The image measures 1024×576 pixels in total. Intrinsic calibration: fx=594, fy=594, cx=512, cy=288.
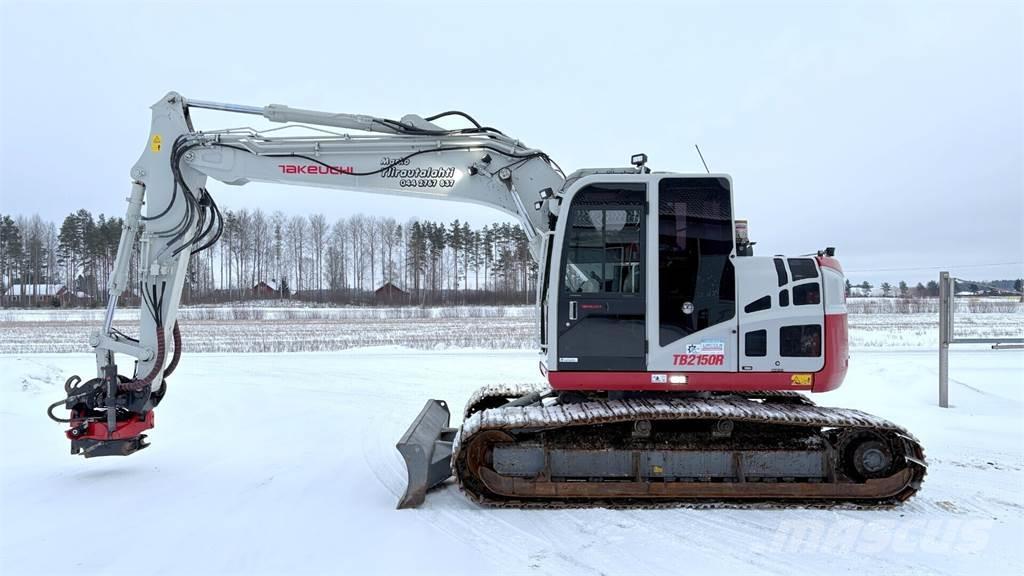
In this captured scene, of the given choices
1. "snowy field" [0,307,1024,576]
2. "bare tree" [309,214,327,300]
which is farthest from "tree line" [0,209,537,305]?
"snowy field" [0,307,1024,576]

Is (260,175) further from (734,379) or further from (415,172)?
(734,379)

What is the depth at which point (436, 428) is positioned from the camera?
22.4 ft

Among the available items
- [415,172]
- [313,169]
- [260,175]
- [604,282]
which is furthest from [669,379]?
[260,175]

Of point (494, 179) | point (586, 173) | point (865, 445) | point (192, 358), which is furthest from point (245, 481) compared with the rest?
point (192, 358)

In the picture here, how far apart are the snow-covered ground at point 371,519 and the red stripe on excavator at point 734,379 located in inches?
44.4

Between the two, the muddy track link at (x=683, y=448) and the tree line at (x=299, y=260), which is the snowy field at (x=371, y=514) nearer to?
the muddy track link at (x=683, y=448)

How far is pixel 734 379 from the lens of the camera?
5719 mm

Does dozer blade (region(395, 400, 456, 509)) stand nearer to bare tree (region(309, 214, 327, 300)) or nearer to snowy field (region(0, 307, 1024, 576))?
snowy field (region(0, 307, 1024, 576))

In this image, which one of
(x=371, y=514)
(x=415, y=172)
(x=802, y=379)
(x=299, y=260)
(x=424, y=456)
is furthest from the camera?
(x=299, y=260)

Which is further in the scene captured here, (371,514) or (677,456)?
(677,456)

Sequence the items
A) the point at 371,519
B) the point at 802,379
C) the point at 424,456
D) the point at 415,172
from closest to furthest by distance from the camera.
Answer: the point at 371,519
the point at 424,456
the point at 802,379
the point at 415,172

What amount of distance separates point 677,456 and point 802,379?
4.68ft

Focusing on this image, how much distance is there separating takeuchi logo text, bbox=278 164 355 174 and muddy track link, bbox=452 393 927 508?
3.23m

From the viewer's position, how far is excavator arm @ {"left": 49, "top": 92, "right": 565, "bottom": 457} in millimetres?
6660
